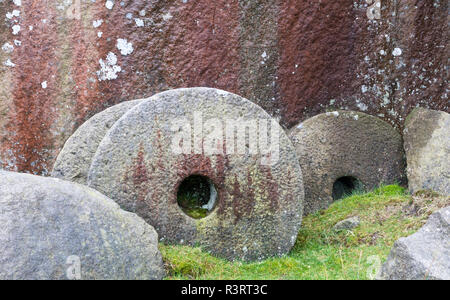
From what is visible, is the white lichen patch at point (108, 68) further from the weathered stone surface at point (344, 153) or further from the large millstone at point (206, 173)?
the weathered stone surface at point (344, 153)

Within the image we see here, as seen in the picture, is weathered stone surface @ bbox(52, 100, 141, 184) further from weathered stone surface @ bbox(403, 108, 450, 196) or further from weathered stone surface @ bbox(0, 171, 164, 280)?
weathered stone surface @ bbox(403, 108, 450, 196)

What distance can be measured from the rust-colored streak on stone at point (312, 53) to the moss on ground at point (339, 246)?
3.31 feet

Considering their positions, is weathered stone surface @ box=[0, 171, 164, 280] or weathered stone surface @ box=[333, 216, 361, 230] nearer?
weathered stone surface @ box=[0, 171, 164, 280]

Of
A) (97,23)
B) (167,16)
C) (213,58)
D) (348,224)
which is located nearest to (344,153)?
(348,224)

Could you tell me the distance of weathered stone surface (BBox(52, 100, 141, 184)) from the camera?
4090 millimetres

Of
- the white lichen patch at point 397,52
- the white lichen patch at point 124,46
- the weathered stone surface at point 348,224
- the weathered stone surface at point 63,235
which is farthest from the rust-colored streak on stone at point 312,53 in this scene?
the weathered stone surface at point 63,235

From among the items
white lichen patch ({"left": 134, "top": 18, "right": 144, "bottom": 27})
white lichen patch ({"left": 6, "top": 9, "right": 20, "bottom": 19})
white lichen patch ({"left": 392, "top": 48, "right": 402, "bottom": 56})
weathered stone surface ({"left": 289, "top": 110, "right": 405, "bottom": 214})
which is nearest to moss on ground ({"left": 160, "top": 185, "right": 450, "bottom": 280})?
weathered stone surface ({"left": 289, "top": 110, "right": 405, "bottom": 214})

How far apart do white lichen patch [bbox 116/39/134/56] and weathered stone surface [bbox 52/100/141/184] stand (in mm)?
599

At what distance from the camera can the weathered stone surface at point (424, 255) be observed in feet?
8.61

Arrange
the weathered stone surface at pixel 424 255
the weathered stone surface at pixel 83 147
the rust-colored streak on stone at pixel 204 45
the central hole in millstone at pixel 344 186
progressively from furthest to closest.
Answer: the central hole in millstone at pixel 344 186, the rust-colored streak on stone at pixel 204 45, the weathered stone surface at pixel 83 147, the weathered stone surface at pixel 424 255

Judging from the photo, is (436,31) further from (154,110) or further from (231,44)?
(154,110)

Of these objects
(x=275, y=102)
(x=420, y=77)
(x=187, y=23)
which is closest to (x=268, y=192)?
(x=275, y=102)

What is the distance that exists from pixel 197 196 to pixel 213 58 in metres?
1.39

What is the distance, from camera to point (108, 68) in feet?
15.4
